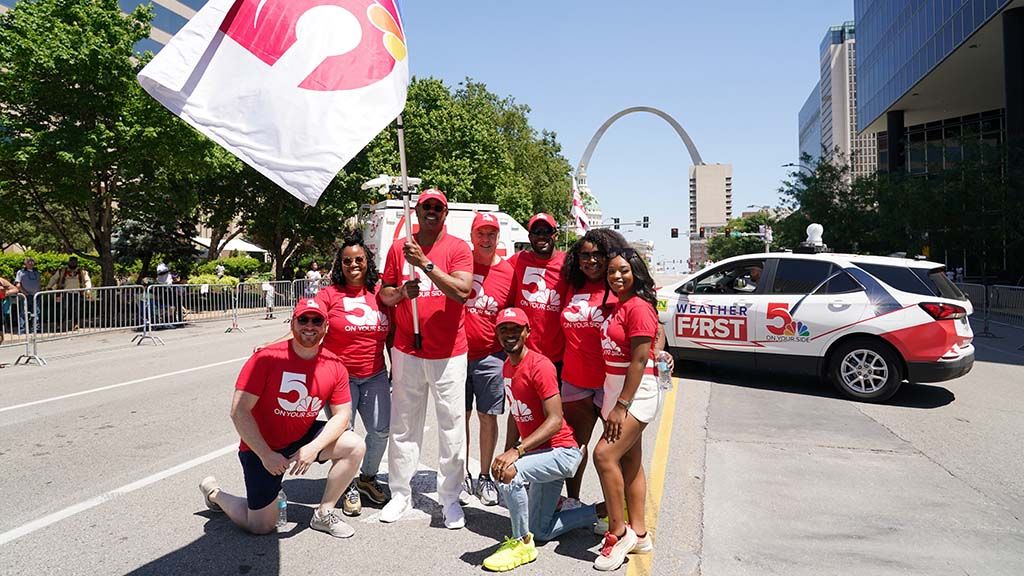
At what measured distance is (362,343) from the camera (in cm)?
454

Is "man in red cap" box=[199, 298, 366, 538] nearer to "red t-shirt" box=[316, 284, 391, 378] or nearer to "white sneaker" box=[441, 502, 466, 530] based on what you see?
"red t-shirt" box=[316, 284, 391, 378]

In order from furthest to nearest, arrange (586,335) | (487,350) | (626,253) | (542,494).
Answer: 1. (487,350)
2. (586,335)
3. (542,494)
4. (626,253)

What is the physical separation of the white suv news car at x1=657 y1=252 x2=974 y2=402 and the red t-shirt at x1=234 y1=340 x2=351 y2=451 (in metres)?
6.21

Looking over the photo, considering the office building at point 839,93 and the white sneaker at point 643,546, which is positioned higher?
the office building at point 839,93

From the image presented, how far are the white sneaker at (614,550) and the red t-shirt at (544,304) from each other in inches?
49.7

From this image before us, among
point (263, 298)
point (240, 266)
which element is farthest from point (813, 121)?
point (263, 298)

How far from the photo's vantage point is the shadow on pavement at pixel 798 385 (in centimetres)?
833

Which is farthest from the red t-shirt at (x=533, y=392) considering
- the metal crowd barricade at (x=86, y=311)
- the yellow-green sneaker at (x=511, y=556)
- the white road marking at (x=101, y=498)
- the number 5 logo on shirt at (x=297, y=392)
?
the metal crowd barricade at (x=86, y=311)

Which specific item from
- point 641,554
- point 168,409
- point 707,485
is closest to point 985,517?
point 707,485

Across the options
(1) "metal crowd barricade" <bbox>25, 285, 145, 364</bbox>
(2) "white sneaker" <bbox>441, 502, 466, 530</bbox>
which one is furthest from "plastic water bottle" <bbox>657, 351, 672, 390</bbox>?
(1) "metal crowd barricade" <bbox>25, 285, 145, 364</bbox>

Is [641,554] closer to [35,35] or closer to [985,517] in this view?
[985,517]

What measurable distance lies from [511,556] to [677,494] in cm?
174

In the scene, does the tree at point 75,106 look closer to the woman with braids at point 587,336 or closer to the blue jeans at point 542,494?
the woman with braids at point 587,336

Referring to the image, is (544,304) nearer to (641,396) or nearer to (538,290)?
(538,290)
